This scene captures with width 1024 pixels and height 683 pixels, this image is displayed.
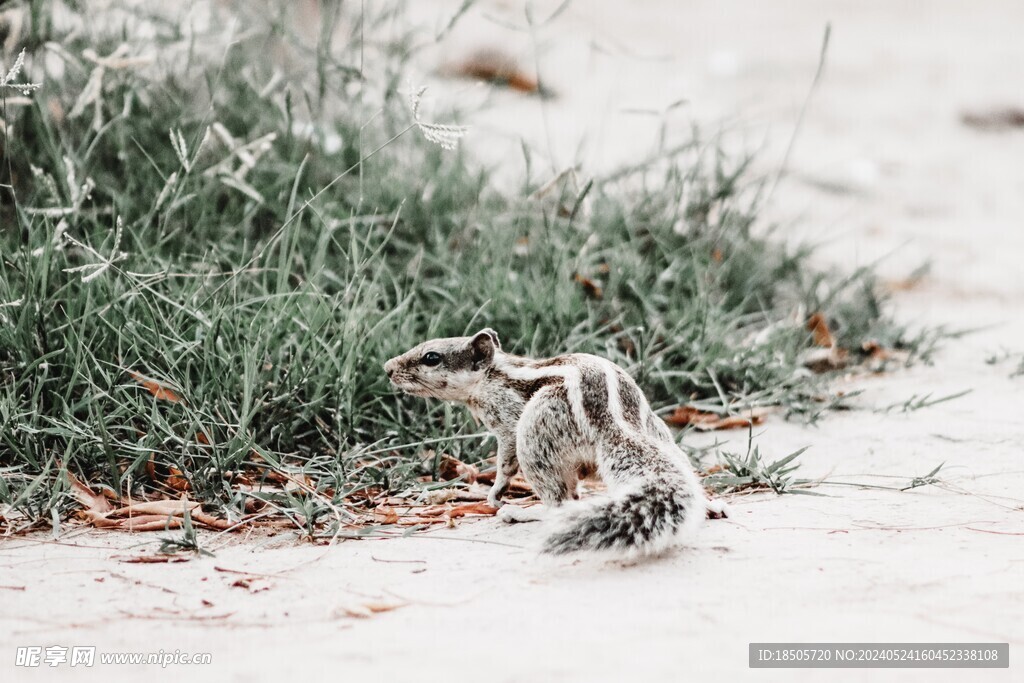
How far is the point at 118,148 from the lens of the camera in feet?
14.4

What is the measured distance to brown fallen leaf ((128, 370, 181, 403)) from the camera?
3.03 m

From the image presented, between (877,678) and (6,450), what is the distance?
2437mm

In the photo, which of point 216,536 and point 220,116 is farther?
point 220,116

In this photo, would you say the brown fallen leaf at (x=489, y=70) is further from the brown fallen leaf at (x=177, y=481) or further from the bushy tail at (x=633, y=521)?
the bushy tail at (x=633, y=521)

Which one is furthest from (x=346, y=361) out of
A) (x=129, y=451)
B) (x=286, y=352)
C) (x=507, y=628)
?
(x=507, y=628)

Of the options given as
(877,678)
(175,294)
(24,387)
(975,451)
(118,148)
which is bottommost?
(877,678)

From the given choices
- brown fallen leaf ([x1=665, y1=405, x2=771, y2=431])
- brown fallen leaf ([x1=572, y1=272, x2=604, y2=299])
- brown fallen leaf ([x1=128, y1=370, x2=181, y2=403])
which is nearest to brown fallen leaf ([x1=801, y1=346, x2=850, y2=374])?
brown fallen leaf ([x1=665, y1=405, x2=771, y2=431])

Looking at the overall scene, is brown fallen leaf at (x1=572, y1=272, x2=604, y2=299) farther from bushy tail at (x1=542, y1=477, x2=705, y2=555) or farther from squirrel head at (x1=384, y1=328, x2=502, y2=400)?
bushy tail at (x1=542, y1=477, x2=705, y2=555)

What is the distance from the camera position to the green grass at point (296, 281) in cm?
299

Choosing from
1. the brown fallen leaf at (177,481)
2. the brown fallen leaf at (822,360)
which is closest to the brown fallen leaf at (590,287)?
the brown fallen leaf at (822,360)

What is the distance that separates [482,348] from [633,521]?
0.95m

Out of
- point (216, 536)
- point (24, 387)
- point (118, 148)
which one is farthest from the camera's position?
point (118, 148)

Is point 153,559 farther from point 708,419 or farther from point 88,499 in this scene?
point 708,419

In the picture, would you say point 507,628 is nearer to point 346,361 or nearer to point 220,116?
point 346,361
